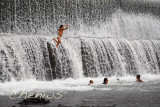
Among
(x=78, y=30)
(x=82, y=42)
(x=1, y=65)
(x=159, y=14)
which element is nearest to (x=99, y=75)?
(x=82, y=42)

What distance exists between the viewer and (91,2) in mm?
25344

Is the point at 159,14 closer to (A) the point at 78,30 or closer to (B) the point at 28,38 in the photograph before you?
(A) the point at 78,30

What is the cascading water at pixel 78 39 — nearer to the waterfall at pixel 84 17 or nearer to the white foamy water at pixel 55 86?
the waterfall at pixel 84 17

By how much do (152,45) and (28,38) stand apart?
1205 cm

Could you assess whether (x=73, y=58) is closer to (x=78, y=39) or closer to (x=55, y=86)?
(x=78, y=39)

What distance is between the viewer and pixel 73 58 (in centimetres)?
1547

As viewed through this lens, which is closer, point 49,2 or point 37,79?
point 37,79

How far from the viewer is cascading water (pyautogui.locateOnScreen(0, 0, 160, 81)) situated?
13375 mm

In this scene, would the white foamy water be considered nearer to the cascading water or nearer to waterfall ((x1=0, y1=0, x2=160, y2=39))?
the cascading water

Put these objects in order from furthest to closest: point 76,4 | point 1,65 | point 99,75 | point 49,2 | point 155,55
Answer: point 76,4 < point 49,2 < point 155,55 < point 99,75 < point 1,65

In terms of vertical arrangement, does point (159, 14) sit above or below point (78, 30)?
above

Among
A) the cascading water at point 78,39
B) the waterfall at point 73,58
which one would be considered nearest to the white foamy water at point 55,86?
the waterfall at point 73,58

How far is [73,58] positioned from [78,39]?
5.23ft

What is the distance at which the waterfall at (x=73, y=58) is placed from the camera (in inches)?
502
